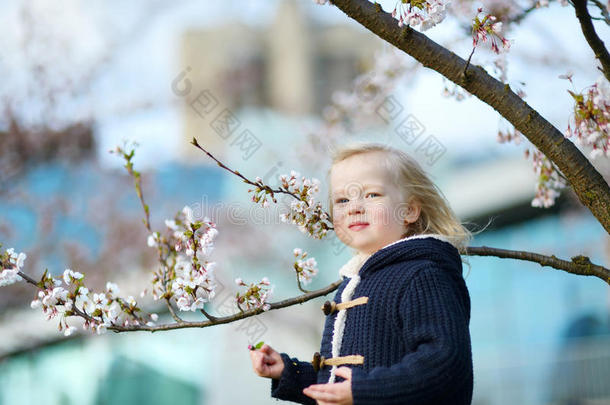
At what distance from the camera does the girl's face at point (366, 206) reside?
2.17 m

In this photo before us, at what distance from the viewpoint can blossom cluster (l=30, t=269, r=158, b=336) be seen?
202 cm

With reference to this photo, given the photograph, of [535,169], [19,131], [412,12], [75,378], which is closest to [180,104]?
[19,131]

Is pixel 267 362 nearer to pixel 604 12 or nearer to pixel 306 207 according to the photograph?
pixel 306 207

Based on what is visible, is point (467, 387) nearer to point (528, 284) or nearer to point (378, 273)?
point (378, 273)

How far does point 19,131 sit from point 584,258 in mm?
5927

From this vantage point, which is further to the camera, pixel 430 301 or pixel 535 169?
pixel 535 169

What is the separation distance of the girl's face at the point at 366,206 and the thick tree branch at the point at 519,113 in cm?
46

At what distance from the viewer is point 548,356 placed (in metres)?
11.4

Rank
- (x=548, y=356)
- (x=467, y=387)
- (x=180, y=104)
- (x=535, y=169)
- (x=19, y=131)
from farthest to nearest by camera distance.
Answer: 1. (x=548, y=356)
2. (x=180, y=104)
3. (x=19, y=131)
4. (x=535, y=169)
5. (x=467, y=387)

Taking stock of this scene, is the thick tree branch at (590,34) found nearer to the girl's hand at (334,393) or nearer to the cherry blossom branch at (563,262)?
the cherry blossom branch at (563,262)

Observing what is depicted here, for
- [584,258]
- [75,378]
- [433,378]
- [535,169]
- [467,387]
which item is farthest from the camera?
[75,378]

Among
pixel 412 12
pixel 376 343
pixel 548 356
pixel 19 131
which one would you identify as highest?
pixel 19 131

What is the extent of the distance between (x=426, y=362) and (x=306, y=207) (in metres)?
0.72

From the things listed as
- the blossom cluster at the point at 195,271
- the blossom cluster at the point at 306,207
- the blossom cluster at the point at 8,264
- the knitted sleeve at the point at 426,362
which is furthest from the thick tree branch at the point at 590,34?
the blossom cluster at the point at 8,264
